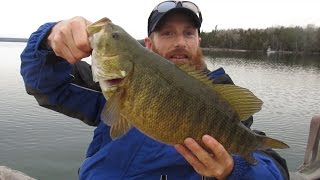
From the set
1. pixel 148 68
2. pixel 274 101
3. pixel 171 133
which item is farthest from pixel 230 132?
pixel 274 101

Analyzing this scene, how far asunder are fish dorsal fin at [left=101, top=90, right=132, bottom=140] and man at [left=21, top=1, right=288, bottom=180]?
1.27 feet

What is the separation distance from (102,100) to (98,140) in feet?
1.30

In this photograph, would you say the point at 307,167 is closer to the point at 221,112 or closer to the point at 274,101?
the point at 221,112

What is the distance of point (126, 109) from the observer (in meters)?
2.17

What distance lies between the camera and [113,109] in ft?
7.27

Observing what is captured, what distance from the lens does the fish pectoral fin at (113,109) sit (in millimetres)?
2174

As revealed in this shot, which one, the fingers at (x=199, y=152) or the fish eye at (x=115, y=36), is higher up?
the fish eye at (x=115, y=36)

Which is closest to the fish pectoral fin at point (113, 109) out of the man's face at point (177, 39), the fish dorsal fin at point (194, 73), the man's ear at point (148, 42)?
the fish dorsal fin at point (194, 73)

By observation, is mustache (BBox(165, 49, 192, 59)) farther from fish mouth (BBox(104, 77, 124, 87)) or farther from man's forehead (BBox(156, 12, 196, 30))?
fish mouth (BBox(104, 77, 124, 87))

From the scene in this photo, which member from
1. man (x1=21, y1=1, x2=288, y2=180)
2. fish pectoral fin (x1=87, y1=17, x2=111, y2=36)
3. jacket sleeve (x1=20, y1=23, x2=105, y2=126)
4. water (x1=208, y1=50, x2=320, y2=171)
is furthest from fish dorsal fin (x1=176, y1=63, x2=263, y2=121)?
water (x1=208, y1=50, x2=320, y2=171)

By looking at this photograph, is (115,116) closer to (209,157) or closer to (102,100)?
(209,157)

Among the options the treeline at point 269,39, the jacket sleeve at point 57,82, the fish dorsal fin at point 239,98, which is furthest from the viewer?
the treeline at point 269,39

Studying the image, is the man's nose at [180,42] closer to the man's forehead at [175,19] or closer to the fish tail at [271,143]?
the man's forehead at [175,19]

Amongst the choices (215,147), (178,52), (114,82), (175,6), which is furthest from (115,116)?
(175,6)
